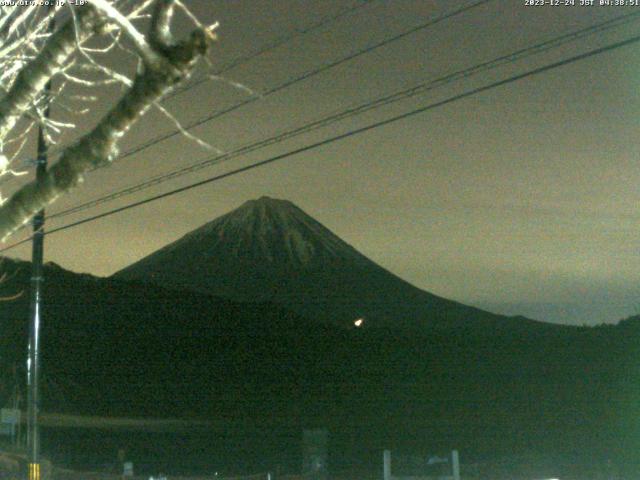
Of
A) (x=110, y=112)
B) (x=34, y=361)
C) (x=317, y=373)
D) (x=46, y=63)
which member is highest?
(x=317, y=373)

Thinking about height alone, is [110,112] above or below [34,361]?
below

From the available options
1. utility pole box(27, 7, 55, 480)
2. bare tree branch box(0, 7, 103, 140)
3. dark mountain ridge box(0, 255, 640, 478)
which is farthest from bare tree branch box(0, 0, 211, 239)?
dark mountain ridge box(0, 255, 640, 478)

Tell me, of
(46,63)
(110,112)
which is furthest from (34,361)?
(110,112)

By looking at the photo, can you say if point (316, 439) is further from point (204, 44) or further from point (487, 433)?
point (487, 433)

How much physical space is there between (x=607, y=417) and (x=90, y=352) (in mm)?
57839

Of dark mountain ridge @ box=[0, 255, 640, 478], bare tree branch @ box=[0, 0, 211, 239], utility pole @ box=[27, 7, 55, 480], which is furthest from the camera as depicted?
dark mountain ridge @ box=[0, 255, 640, 478]

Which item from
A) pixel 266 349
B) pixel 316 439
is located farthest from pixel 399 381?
pixel 316 439

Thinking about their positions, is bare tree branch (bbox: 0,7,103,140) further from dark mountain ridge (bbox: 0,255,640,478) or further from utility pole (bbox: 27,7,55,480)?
dark mountain ridge (bbox: 0,255,640,478)

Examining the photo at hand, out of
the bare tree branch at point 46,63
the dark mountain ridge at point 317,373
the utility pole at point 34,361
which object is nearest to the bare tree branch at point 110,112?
the bare tree branch at point 46,63

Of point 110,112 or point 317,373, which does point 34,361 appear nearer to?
point 110,112

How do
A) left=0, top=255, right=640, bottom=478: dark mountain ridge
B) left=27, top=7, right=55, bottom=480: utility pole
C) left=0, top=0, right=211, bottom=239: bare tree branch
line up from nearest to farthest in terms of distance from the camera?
1. left=0, top=0, right=211, bottom=239: bare tree branch
2. left=27, top=7, right=55, bottom=480: utility pole
3. left=0, top=255, right=640, bottom=478: dark mountain ridge

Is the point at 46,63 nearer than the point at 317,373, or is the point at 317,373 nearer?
the point at 46,63

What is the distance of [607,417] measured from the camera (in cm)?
6944

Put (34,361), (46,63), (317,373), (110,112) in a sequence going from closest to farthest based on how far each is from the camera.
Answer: (110,112) < (46,63) < (34,361) < (317,373)
